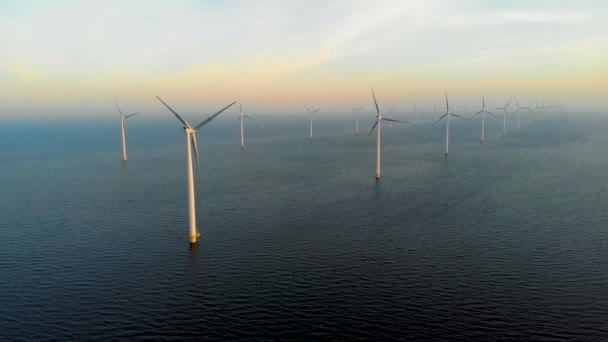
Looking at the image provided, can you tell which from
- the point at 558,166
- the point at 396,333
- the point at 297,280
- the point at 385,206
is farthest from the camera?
the point at 558,166

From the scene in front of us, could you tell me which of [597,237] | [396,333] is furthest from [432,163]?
[396,333]

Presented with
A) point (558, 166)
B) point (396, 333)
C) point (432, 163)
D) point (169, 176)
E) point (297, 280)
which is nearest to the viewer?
point (396, 333)

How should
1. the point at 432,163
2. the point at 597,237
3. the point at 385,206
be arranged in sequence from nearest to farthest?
the point at 597,237
the point at 385,206
the point at 432,163

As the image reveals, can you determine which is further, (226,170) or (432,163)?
(432,163)

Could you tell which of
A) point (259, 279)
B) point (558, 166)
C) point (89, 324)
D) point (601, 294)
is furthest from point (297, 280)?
point (558, 166)

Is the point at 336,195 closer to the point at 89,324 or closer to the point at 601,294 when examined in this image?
the point at 601,294

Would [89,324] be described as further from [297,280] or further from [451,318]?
[451,318]
